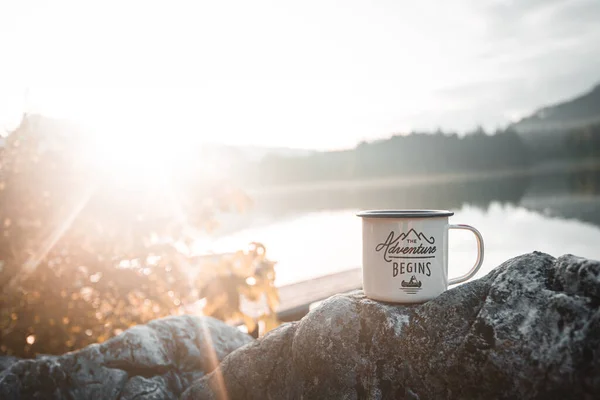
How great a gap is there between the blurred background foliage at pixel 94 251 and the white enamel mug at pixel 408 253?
2.84 metres

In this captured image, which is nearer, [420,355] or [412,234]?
[420,355]

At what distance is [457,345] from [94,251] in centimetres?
426

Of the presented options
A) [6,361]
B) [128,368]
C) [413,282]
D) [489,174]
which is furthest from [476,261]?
[489,174]

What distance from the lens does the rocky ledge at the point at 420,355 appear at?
1937 millimetres

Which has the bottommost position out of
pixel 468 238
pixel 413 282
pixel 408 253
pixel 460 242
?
pixel 460 242

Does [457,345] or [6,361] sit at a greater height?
[457,345]

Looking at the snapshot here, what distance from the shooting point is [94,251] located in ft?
17.4

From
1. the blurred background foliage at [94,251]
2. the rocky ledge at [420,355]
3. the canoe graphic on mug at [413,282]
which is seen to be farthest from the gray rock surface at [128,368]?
the canoe graphic on mug at [413,282]

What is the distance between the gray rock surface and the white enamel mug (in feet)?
5.98

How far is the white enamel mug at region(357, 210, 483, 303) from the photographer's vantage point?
2.44 m

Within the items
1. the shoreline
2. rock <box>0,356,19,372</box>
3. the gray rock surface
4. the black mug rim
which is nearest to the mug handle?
the black mug rim

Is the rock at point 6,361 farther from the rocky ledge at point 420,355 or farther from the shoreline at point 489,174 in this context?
the shoreline at point 489,174

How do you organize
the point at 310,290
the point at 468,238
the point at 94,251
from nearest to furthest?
the point at 94,251 → the point at 310,290 → the point at 468,238

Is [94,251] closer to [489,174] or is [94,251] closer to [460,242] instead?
[460,242]
